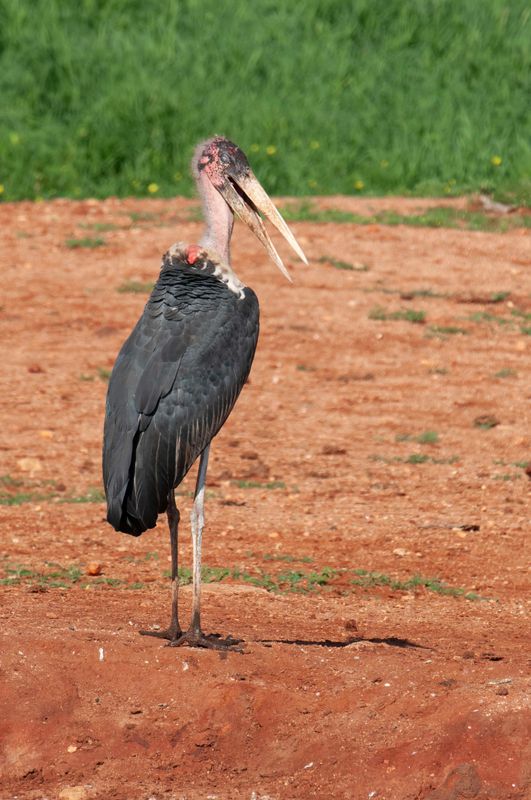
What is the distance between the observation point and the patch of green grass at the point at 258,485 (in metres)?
8.04

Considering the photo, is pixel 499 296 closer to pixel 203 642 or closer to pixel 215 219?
pixel 215 219

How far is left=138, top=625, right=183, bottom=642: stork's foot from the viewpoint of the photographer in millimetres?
5547

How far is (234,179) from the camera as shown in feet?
20.5

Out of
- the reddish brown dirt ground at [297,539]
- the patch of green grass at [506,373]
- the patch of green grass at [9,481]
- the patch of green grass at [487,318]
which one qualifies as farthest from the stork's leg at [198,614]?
the patch of green grass at [487,318]

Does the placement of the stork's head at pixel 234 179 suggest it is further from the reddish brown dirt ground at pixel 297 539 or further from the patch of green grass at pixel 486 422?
the patch of green grass at pixel 486 422

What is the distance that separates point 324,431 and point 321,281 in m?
3.07

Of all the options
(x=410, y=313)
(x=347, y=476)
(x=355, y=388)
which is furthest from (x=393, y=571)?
(x=410, y=313)

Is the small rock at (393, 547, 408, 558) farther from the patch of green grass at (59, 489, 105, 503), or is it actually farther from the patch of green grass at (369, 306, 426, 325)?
the patch of green grass at (369, 306, 426, 325)

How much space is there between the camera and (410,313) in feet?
36.6

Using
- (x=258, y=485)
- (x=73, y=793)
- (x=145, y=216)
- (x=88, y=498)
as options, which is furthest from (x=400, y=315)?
(x=73, y=793)

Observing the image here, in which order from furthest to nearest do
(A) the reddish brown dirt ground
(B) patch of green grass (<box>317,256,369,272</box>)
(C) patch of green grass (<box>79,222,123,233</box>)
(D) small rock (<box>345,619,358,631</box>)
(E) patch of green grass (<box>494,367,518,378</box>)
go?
(C) patch of green grass (<box>79,222,123,233</box>)
(B) patch of green grass (<box>317,256,369,272</box>)
(E) patch of green grass (<box>494,367,518,378</box>)
(D) small rock (<box>345,619,358,631</box>)
(A) the reddish brown dirt ground

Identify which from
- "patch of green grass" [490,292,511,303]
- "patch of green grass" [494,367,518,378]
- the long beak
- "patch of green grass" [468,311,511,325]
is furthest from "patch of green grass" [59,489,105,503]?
"patch of green grass" [490,292,511,303]

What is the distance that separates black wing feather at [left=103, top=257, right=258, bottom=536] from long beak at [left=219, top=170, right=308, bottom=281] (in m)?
0.63

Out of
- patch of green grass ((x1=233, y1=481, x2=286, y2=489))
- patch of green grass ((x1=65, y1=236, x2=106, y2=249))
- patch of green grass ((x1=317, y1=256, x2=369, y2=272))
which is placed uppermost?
patch of green grass ((x1=233, y1=481, x2=286, y2=489))
